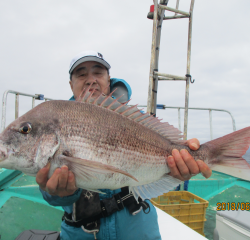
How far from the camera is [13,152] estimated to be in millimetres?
1253

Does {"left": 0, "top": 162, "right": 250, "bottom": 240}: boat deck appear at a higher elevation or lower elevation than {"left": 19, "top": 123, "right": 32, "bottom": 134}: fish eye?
lower

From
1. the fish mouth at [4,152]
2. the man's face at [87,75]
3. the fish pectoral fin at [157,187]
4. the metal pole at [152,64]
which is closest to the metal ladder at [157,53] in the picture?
the metal pole at [152,64]

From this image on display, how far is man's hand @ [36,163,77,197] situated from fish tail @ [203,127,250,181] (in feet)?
4.00

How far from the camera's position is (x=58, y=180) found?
4.28 feet

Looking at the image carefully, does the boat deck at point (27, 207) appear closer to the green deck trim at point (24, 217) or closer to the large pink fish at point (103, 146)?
the green deck trim at point (24, 217)

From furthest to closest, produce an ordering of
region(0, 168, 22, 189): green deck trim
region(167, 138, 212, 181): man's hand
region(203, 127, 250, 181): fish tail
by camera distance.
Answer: region(0, 168, 22, 189): green deck trim → region(167, 138, 212, 181): man's hand → region(203, 127, 250, 181): fish tail

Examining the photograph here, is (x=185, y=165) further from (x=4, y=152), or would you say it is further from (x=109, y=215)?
(x=4, y=152)

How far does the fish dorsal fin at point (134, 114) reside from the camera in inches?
60.4

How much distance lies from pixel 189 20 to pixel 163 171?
4.05 meters

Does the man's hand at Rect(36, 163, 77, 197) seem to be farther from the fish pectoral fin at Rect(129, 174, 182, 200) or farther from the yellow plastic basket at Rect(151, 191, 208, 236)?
the yellow plastic basket at Rect(151, 191, 208, 236)

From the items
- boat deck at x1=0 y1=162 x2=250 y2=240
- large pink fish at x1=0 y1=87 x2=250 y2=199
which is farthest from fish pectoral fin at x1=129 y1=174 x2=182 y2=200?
boat deck at x1=0 y1=162 x2=250 y2=240

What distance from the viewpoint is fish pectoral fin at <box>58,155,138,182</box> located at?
4.01 ft

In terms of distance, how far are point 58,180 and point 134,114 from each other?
836mm

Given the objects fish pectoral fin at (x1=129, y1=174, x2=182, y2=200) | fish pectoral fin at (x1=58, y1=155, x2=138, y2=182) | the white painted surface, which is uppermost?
fish pectoral fin at (x1=58, y1=155, x2=138, y2=182)
